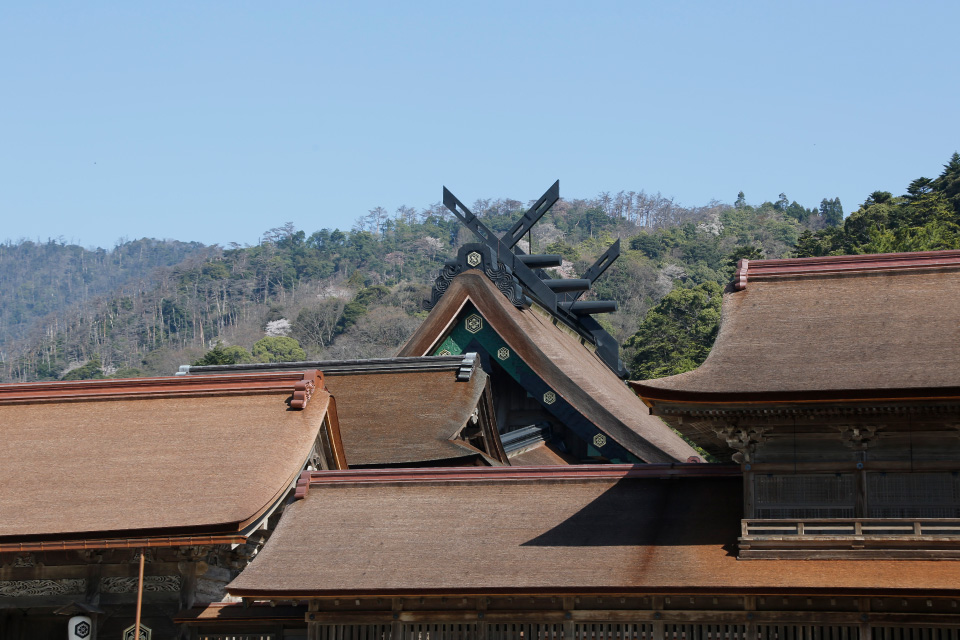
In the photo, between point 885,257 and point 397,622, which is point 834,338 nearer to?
point 885,257

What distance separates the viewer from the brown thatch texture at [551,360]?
2195 cm

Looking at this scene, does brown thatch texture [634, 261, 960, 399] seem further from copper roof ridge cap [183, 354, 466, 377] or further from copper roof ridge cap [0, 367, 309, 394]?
copper roof ridge cap [183, 354, 466, 377]

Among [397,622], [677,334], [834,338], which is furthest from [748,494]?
[677,334]

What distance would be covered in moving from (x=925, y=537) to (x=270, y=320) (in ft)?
350

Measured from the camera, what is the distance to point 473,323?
23781 millimetres

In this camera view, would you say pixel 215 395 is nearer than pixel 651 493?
No

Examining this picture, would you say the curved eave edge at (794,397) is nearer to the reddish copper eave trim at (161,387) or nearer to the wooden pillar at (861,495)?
the wooden pillar at (861,495)

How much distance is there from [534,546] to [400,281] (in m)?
122

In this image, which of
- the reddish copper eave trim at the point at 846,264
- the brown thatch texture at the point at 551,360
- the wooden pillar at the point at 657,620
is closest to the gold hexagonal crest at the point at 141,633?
the wooden pillar at the point at 657,620

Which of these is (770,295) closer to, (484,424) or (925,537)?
(925,537)

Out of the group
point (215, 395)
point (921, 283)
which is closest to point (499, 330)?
point (215, 395)

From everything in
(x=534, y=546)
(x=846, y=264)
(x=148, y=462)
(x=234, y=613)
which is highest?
(x=846, y=264)

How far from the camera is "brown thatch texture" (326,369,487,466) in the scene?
20297 millimetres

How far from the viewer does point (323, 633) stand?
1452cm
